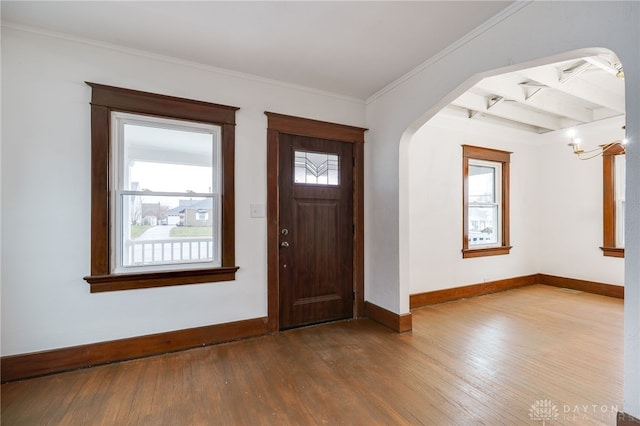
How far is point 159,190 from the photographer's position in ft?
8.30

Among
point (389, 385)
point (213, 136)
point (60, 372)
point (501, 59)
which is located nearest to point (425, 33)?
point (501, 59)

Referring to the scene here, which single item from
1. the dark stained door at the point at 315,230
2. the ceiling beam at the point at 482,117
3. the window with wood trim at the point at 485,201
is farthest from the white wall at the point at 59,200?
the window with wood trim at the point at 485,201

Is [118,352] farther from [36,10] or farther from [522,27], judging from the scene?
[522,27]

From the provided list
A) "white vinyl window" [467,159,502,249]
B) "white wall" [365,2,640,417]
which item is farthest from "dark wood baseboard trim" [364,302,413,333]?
"white vinyl window" [467,159,502,249]

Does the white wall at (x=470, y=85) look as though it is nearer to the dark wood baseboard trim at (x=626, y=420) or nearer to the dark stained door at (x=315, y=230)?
the dark wood baseboard trim at (x=626, y=420)

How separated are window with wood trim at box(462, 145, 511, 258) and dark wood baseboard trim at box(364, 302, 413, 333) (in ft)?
5.63

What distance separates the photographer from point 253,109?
288 cm

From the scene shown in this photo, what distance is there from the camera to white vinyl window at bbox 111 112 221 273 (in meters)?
2.42

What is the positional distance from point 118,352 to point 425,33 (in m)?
3.57

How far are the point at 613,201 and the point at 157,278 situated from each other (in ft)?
19.6

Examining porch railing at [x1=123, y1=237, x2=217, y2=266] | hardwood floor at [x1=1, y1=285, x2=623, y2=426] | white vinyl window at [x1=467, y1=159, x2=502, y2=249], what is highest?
white vinyl window at [x1=467, y1=159, x2=502, y2=249]

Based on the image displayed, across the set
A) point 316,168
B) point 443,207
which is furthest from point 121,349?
point 443,207

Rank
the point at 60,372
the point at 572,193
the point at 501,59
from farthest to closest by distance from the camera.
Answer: the point at 572,193
the point at 60,372
the point at 501,59

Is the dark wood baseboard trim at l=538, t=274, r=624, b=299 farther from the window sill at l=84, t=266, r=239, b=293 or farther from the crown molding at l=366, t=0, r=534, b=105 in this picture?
the window sill at l=84, t=266, r=239, b=293
